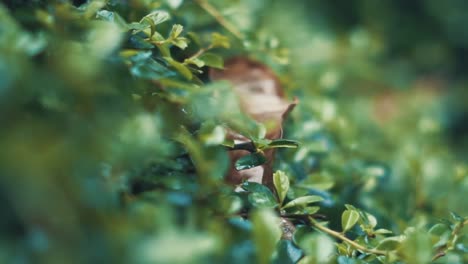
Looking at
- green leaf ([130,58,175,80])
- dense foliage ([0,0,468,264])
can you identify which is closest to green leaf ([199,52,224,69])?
dense foliage ([0,0,468,264])

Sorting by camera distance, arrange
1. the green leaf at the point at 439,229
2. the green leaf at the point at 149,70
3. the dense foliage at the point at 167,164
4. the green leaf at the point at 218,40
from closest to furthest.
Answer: the dense foliage at the point at 167,164 → the green leaf at the point at 149,70 → the green leaf at the point at 439,229 → the green leaf at the point at 218,40

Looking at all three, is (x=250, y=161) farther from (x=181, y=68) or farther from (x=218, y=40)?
(x=218, y=40)

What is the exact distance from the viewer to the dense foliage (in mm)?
379

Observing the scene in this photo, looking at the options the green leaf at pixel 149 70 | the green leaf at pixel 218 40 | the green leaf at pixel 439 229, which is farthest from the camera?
the green leaf at pixel 218 40

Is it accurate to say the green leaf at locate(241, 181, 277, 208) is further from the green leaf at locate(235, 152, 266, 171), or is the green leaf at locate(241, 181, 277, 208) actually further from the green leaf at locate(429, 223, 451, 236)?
the green leaf at locate(429, 223, 451, 236)

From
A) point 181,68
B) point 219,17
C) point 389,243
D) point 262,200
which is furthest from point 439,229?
point 219,17

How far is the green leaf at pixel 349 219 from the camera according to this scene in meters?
0.59

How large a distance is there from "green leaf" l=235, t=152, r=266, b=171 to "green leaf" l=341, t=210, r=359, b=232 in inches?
3.9

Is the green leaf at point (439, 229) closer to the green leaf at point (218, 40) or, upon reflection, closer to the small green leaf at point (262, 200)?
the small green leaf at point (262, 200)


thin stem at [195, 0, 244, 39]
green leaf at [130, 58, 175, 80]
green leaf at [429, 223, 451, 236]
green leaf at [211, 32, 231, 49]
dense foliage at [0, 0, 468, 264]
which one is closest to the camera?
dense foliage at [0, 0, 468, 264]

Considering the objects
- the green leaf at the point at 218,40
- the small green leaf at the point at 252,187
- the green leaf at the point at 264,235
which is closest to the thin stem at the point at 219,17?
the green leaf at the point at 218,40

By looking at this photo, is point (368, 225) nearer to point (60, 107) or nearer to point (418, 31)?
point (60, 107)

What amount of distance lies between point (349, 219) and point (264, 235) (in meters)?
0.18

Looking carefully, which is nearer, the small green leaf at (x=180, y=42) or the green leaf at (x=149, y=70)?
the green leaf at (x=149, y=70)
